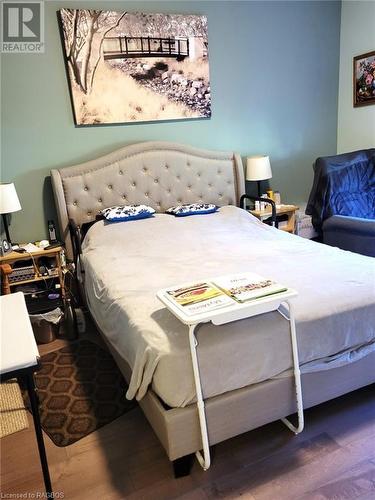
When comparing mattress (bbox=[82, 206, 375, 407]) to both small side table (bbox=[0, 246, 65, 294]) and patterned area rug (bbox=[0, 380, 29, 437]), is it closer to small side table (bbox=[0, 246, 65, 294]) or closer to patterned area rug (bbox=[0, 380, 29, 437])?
small side table (bbox=[0, 246, 65, 294])

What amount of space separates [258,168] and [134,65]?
1.49 metres

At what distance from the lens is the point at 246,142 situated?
3.96 meters

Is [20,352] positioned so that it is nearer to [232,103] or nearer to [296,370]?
[296,370]

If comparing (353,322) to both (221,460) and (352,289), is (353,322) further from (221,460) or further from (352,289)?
(221,460)

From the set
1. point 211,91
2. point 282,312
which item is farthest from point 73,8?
point 282,312

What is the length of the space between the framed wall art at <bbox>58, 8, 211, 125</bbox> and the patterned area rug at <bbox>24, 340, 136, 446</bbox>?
1.98 meters

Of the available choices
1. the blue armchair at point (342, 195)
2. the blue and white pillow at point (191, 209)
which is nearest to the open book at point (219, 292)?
the blue and white pillow at point (191, 209)

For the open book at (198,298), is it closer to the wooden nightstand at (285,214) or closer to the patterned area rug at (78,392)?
the patterned area rug at (78,392)

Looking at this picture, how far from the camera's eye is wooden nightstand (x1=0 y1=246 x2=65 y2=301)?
109 inches

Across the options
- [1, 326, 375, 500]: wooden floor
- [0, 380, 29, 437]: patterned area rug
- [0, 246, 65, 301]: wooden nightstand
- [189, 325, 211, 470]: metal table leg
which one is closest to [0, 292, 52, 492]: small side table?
[1, 326, 375, 500]: wooden floor

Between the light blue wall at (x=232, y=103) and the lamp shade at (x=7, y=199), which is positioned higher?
the light blue wall at (x=232, y=103)

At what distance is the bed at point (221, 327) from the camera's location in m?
1.47

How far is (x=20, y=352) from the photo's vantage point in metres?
1.16

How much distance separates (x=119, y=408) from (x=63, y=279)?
4.41 ft
